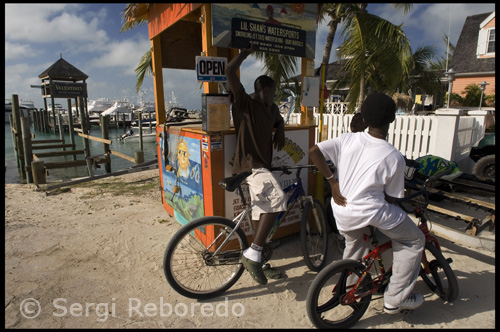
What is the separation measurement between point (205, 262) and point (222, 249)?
320mm

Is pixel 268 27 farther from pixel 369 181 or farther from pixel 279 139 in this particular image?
pixel 369 181

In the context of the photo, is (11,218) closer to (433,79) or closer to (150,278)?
(150,278)

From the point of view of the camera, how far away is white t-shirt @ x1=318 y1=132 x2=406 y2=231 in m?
2.20

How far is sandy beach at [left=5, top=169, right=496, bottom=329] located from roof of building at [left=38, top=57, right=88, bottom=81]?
18827 millimetres

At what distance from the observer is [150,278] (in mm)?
3338

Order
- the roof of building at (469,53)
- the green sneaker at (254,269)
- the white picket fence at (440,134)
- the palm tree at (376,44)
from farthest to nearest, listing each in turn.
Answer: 1. the roof of building at (469,53)
2. the palm tree at (376,44)
3. the white picket fence at (440,134)
4. the green sneaker at (254,269)

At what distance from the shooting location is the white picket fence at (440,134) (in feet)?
22.7

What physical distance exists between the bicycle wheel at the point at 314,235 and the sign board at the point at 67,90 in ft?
62.6

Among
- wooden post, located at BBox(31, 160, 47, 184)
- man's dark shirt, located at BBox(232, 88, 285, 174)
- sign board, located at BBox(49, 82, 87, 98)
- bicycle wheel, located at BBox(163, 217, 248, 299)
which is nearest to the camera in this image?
bicycle wheel, located at BBox(163, 217, 248, 299)

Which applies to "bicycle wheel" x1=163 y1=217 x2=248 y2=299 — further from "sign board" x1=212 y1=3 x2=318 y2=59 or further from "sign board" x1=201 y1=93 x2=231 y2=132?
"sign board" x1=212 y1=3 x2=318 y2=59
